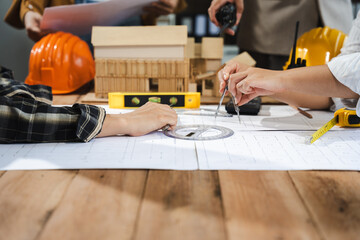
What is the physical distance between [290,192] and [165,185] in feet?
0.62

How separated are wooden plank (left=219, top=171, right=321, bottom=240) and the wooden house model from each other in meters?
0.79

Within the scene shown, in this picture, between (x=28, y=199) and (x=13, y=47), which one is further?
(x=13, y=47)

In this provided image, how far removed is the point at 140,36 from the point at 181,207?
0.95 meters

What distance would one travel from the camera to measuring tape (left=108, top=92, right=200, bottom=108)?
1167mm

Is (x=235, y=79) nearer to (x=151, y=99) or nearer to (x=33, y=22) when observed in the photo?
(x=151, y=99)

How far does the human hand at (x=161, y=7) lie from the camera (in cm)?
172

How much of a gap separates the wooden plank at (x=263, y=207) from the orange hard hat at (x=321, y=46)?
811mm

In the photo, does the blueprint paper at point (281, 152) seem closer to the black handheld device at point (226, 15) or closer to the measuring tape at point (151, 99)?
the measuring tape at point (151, 99)

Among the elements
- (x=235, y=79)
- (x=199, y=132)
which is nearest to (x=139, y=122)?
(x=199, y=132)

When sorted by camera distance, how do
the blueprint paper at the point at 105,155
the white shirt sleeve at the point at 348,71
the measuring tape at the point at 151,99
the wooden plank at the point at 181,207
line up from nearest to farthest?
the wooden plank at the point at 181,207 → the blueprint paper at the point at 105,155 → the white shirt sleeve at the point at 348,71 → the measuring tape at the point at 151,99

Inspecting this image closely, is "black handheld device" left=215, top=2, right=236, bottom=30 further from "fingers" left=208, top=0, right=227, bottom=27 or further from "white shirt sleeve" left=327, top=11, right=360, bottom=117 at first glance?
"white shirt sleeve" left=327, top=11, right=360, bottom=117

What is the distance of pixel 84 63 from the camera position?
60.7 inches

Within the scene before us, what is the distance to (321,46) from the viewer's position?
50.5 inches

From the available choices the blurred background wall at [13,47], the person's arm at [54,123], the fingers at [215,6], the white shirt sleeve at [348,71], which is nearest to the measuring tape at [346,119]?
the white shirt sleeve at [348,71]
